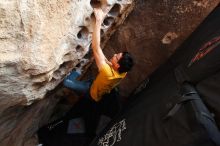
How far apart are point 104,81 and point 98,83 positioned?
1.9 inches

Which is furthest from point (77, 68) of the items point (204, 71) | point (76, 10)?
point (204, 71)

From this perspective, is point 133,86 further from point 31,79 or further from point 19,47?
point 19,47

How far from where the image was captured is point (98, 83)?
1.69 meters

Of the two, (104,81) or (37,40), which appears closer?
(37,40)

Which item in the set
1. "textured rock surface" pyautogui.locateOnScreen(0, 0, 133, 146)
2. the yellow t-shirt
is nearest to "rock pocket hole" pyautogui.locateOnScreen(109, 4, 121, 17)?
"textured rock surface" pyautogui.locateOnScreen(0, 0, 133, 146)

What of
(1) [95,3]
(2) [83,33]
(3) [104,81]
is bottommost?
(3) [104,81]

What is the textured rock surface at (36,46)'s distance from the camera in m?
1.17

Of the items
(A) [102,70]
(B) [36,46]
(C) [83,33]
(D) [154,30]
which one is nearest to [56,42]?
(B) [36,46]

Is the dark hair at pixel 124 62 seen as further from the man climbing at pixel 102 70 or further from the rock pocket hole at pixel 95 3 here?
the rock pocket hole at pixel 95 3

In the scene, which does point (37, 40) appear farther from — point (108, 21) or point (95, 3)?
point (108, 21)

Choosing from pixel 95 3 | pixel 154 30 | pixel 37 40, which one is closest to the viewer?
pixel 37 40

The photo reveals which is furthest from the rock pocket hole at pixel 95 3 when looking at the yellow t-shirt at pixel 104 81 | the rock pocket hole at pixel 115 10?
the yellow t-shirt at pixel 104 81

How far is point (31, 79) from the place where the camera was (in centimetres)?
135

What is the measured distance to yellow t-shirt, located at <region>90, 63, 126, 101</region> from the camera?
1.62 m
